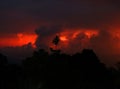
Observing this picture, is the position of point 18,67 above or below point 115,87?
above

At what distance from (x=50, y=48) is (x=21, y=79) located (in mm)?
15706

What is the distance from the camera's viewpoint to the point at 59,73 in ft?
221

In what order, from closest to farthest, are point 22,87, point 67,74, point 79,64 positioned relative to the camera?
point 22,87
point 67,74
point 79,64

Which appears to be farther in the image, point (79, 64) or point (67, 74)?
point (79, 64)

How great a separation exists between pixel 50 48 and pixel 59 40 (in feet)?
7.88

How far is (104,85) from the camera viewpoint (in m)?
70.8

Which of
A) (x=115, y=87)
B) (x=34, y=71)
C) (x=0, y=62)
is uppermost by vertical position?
(x=0, y=62)

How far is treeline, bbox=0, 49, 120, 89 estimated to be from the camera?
6571 cm

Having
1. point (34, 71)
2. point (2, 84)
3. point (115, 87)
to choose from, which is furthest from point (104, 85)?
point (2, 84)

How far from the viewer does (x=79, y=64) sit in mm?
77062

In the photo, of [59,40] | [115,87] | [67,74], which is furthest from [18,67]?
[115,87]

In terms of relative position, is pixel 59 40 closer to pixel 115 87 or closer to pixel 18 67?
pixel 18 67

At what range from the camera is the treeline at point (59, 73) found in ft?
216

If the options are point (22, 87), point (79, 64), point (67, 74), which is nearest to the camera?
point (22, 87)
